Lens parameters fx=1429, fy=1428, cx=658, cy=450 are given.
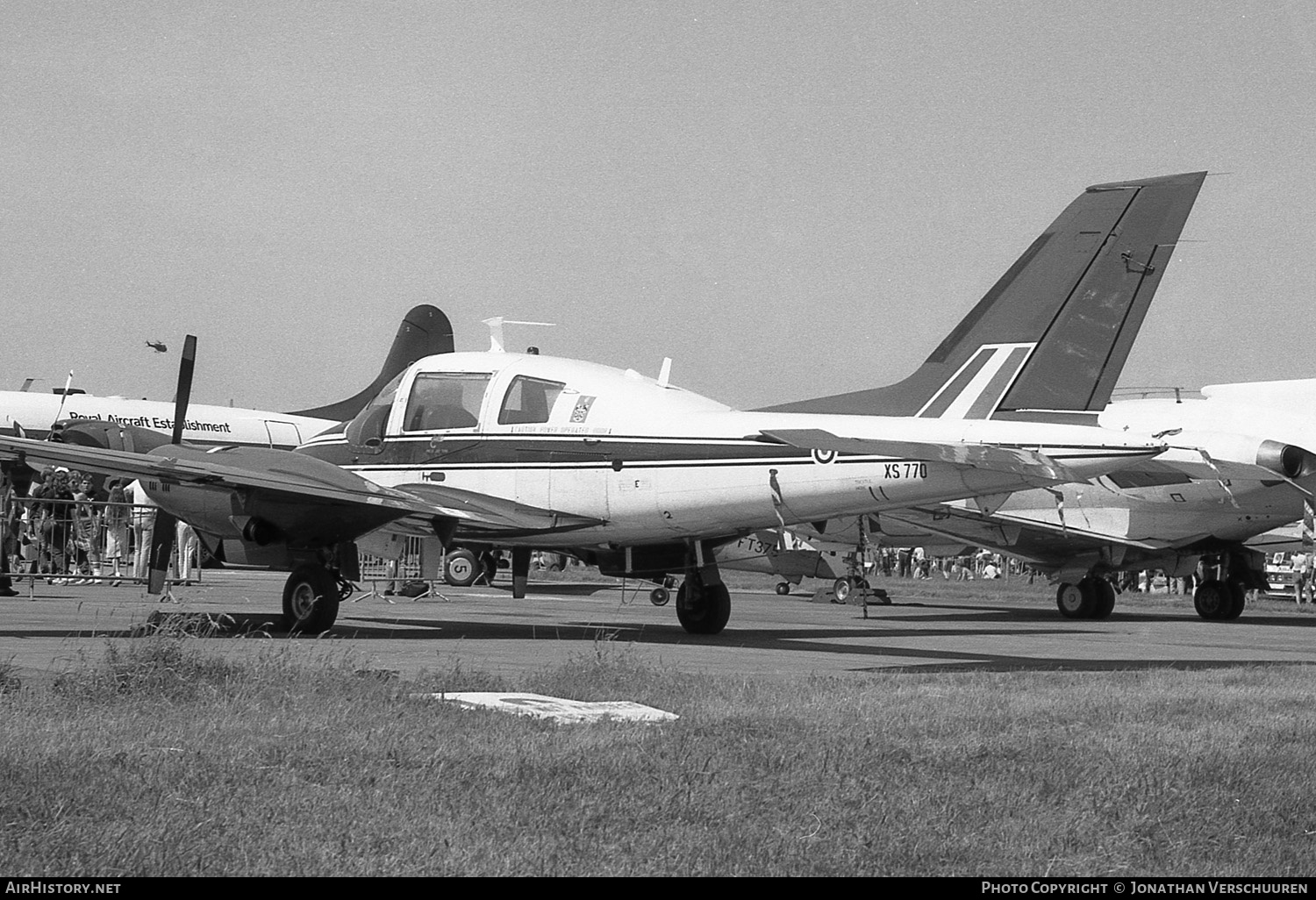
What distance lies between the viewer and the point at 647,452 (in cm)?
1448

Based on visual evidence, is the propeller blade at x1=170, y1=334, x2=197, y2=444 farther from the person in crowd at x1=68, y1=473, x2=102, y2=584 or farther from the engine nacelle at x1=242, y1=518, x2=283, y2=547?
the person in crowd at x1=68, y1=473, x2=102, y2=584

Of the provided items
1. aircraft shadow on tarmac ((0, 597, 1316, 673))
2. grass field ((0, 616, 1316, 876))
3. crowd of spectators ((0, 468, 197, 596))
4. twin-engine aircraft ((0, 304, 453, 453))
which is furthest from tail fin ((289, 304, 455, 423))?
grass field ((0, 616, 1316, 876))

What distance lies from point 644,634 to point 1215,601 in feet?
48.6

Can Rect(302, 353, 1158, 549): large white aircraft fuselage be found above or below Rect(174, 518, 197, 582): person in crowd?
above

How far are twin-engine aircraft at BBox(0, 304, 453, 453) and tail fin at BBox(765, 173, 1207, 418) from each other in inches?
1252

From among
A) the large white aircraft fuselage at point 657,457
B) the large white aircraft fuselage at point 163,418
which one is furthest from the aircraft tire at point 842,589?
the large white aircraft fuselage at point 163,418

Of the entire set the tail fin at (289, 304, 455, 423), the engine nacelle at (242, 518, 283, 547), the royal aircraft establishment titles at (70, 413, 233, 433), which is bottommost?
the engine nacelle at (242, 518, 283, 547)

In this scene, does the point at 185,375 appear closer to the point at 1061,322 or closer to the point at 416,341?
the point at 1061,322

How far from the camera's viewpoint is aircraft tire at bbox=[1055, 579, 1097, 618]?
2717 centimetres

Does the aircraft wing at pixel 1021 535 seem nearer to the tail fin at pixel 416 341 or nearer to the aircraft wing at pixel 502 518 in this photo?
the aircraft wing at pixel 502 518

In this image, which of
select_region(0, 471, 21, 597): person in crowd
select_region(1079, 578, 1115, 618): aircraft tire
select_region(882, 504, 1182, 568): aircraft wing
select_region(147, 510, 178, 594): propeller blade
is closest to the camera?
select_region(147, 510, 178, 594): propeller blade
